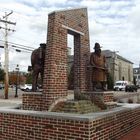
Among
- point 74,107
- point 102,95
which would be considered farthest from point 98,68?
point 74,107

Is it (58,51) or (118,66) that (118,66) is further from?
(58,51)

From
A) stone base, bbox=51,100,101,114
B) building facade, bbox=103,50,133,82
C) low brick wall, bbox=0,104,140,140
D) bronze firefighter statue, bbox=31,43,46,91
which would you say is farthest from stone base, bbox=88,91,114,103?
building facade, bbox=103,50,133,82

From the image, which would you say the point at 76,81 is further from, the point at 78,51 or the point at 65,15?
the point at 65,15

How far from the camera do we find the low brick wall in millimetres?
7601

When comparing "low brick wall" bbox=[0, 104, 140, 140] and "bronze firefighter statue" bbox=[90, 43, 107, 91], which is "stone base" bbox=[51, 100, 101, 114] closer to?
"low brick wall" bbox=[0, 104, 140, 140]

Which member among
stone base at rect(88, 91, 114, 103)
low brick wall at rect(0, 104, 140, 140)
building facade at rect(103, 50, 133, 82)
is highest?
building facade at rect(103, 50, 133, 82)

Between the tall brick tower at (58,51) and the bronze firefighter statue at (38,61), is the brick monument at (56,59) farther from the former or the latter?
the bronze firefighter statue at (38,61)

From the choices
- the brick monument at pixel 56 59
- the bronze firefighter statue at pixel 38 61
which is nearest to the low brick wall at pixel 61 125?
the brick monument at pixel 56 59

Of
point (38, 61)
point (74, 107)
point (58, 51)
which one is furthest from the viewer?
point (38, 61)

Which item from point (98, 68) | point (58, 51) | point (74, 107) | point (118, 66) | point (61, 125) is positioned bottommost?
point (61, 125)

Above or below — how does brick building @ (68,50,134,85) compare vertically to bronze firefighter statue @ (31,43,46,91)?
above

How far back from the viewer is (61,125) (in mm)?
7891

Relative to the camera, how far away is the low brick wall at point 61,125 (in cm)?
760

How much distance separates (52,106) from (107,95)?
257 cm
